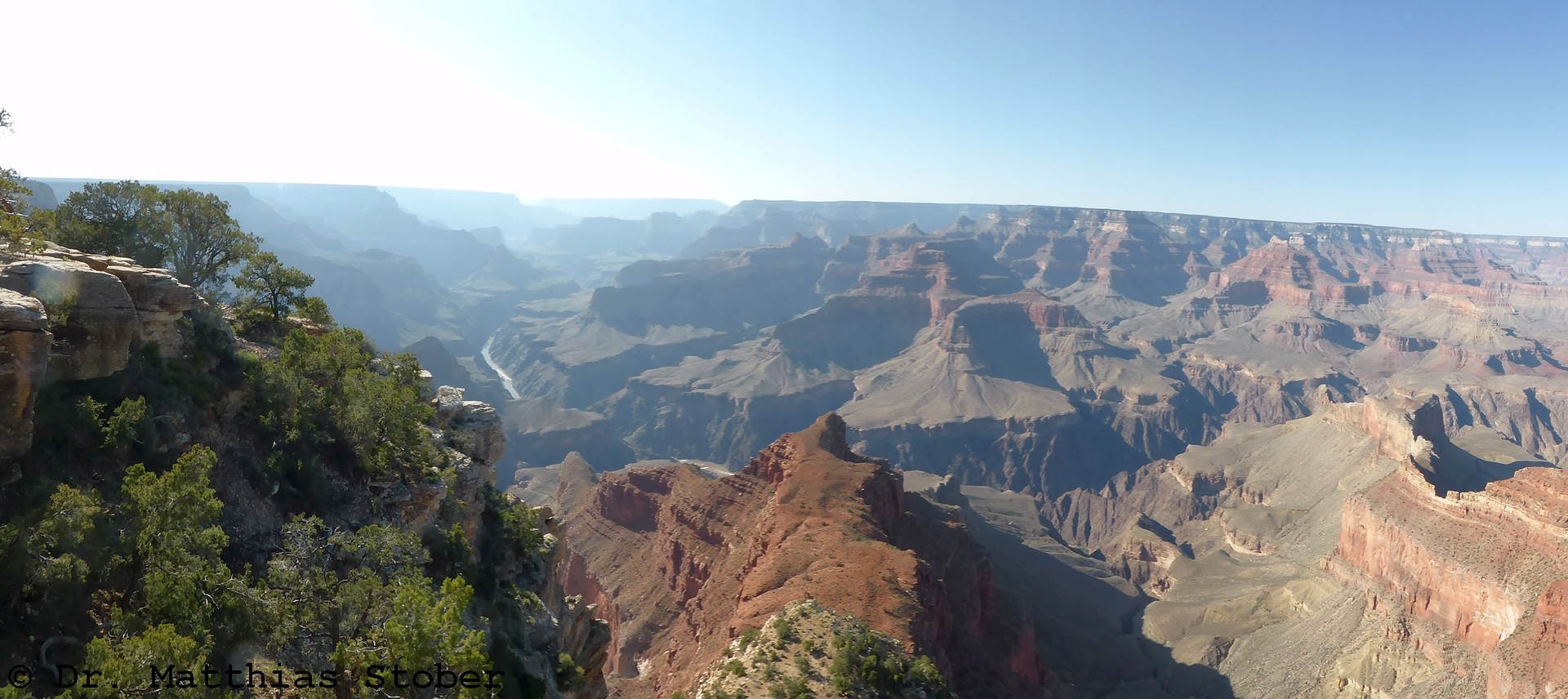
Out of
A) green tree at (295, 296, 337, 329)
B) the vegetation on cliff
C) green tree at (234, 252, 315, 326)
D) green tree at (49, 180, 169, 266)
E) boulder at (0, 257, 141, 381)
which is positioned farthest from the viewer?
green tree at (295, 296, 337, 329)

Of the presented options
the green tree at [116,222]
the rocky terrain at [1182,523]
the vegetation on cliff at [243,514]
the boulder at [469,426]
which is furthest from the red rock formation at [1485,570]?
the green tree at [116,222]

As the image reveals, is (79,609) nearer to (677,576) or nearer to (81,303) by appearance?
(81,303)

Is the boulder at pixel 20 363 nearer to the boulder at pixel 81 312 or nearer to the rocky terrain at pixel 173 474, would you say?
the rocky terrain at pixel 173 474

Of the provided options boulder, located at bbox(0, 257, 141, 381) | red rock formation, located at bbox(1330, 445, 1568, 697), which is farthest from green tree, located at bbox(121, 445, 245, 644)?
red rock formation, located at bbox(1330, 445, 1568, 697)

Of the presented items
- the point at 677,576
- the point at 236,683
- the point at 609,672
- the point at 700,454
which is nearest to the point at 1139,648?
the point at 677,576

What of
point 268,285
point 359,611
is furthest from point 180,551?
point 268,285

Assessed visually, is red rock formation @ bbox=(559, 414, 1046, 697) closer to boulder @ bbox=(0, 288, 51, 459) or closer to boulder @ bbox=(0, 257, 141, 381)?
boulder @ bbox=(0, 257, 141, 381)
